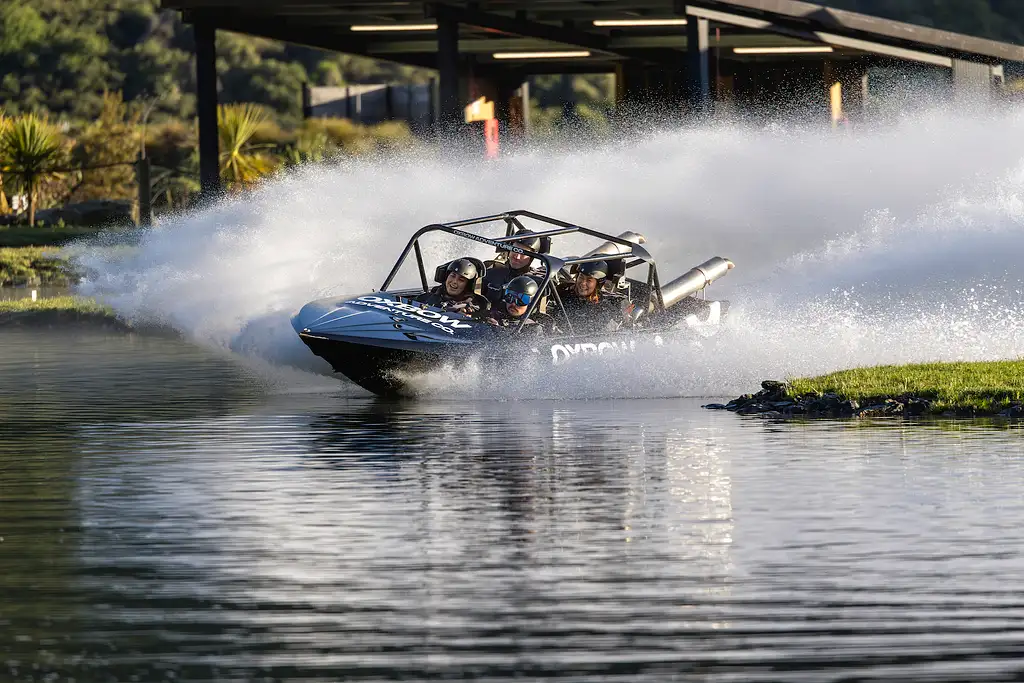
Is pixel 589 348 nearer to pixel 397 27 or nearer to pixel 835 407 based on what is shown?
pixel 835 407

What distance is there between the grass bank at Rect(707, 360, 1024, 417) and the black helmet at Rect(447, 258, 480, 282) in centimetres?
288

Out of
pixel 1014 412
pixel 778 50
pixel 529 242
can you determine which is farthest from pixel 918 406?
pixel 778 50

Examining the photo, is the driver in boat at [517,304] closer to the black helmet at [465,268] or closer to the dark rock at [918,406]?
the black helmet at [465,268]

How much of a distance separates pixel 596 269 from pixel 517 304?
63.1 inches

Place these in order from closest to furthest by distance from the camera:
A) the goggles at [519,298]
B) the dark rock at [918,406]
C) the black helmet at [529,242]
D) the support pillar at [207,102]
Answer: the dark rock at [918,406], the goggles at [519,298], the black helmet at [529,242], the support pillar at [207,102]

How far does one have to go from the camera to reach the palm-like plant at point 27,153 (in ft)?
136

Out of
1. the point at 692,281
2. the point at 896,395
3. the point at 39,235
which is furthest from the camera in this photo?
the point at 39,235

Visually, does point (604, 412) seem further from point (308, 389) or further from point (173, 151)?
point (173, 151)

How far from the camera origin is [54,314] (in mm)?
30281

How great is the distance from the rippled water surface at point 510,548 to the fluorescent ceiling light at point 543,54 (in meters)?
24.7

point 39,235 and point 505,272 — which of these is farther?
point 39,235

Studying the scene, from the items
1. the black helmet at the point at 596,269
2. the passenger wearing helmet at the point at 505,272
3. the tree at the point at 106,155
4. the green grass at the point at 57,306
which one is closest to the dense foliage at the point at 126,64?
the tree at the point at 106,155

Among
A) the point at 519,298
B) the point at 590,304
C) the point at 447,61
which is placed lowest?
the point at 590,304

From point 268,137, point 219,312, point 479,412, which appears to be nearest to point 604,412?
point 479,412
